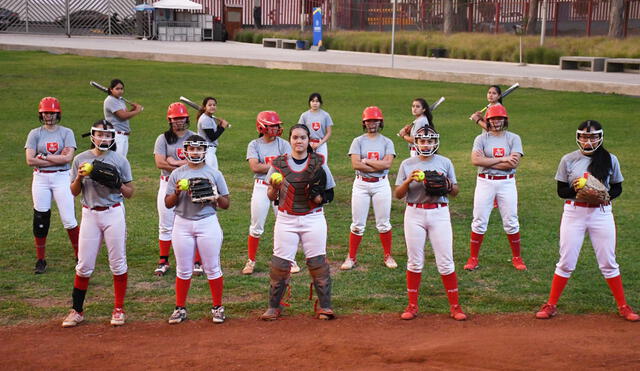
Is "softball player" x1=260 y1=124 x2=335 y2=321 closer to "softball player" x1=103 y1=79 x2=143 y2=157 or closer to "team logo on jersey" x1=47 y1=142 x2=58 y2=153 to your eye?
"team logo on jersey" x1=47 y1=142 x2=58 y2=153

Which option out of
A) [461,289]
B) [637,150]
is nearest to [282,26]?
[637,150]

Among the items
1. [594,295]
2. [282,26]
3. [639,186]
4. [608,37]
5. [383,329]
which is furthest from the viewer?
[282,26]

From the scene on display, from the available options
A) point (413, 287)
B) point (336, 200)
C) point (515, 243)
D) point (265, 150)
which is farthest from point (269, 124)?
point (336, 200)

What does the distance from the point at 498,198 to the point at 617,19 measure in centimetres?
3514

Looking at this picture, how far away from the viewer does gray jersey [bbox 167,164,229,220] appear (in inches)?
364

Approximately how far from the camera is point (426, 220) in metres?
9.52

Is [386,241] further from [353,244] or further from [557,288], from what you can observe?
[557,288]

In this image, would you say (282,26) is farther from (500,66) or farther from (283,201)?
(283,201)

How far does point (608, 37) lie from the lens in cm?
4256

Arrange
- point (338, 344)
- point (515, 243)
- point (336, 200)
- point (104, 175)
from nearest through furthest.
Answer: point (338, 344), point (104, 175), point (515, 243), point (336, 200)

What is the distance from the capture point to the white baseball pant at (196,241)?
926 centimetres

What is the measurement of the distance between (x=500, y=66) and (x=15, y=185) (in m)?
25.8

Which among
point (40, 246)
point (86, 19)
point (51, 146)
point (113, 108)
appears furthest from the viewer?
point (86, 19)

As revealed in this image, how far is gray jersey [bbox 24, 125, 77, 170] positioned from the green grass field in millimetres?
1710
